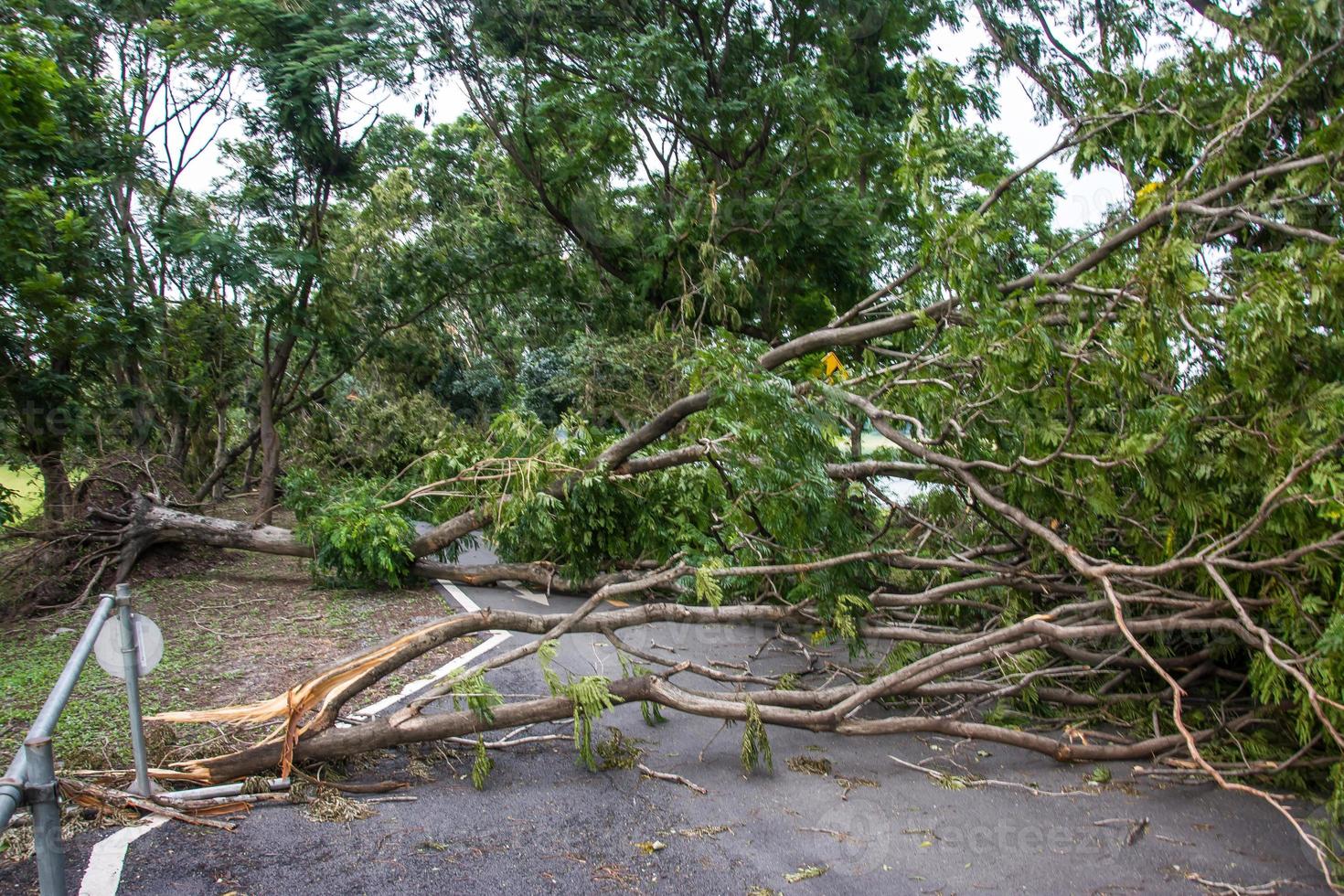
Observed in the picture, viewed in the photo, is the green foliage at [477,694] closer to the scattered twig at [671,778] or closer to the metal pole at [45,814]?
the scattered twig at [671,778]

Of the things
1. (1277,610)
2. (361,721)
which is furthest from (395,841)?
(1277,610)

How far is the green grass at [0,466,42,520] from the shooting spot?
9281mm

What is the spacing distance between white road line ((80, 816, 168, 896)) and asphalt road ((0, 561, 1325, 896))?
0.05 m

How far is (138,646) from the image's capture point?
408 centimetres

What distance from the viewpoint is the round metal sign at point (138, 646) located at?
4.03 metres

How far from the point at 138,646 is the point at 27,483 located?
677cm

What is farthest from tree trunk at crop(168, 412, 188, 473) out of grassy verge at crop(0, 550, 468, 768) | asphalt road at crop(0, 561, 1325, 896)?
asphalt road at crop(0, 561, 1325, 896)

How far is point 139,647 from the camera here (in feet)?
13.4

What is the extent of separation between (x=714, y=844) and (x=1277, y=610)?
9.65 feet

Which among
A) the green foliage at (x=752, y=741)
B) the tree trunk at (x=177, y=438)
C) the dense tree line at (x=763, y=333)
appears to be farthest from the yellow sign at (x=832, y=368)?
the tree trunk at (x=177, y=438)

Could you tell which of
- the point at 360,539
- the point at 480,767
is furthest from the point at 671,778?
the point at 360,539

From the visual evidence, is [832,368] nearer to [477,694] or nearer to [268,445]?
[477,694]

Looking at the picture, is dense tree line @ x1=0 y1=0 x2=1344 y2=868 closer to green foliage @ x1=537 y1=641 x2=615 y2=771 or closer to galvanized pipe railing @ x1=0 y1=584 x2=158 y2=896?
green foliage @ x1=537 y1=641 x2=615 y2=771

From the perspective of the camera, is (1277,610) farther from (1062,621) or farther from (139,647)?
(139,647)
